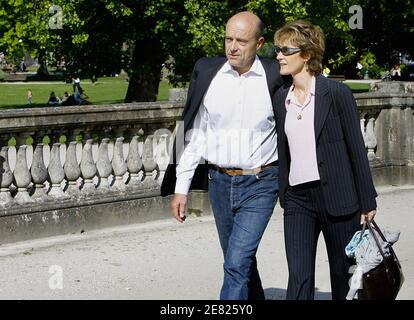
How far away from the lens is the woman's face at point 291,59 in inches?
238

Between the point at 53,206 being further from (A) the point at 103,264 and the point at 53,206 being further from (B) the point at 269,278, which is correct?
(B) the point at 269,278

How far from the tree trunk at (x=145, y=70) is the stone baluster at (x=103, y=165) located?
22.0 m

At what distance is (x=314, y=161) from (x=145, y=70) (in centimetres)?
2699

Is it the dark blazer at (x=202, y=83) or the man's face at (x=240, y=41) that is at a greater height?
the man's face at (x=240, y=41)

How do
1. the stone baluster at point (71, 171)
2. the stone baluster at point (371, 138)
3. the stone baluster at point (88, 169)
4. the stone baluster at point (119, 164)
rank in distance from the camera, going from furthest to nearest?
the stone baluster at point (371, 138) < the stone baluster at point (119, 164) < the stone baluster at point (88, 169) < the stone baluster at point (71, 171)

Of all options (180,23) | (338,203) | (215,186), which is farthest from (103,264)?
(180,23)

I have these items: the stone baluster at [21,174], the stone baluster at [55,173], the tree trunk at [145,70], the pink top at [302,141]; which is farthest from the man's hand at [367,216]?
the tree trunk at [145,70]

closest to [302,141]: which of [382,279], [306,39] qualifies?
[306,39]

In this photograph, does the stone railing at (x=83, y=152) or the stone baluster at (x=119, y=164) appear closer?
the stone railing at (x=83, y=152)

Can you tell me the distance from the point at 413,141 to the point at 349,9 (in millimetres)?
20541

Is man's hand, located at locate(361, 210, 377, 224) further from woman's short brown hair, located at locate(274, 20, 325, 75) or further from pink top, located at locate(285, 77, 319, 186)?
woman's short brown hair, located at locate(274, 20, 325, 75)

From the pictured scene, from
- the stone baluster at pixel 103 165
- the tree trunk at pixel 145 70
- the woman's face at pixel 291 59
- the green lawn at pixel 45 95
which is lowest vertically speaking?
the green lawn at pixel 45 95

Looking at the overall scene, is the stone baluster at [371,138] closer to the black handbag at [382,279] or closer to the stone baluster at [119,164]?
the stone baluster at [119,164]

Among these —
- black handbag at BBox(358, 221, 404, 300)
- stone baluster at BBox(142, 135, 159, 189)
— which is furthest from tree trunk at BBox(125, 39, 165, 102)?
black handbag at BBox(358, 221, 404, 300)
